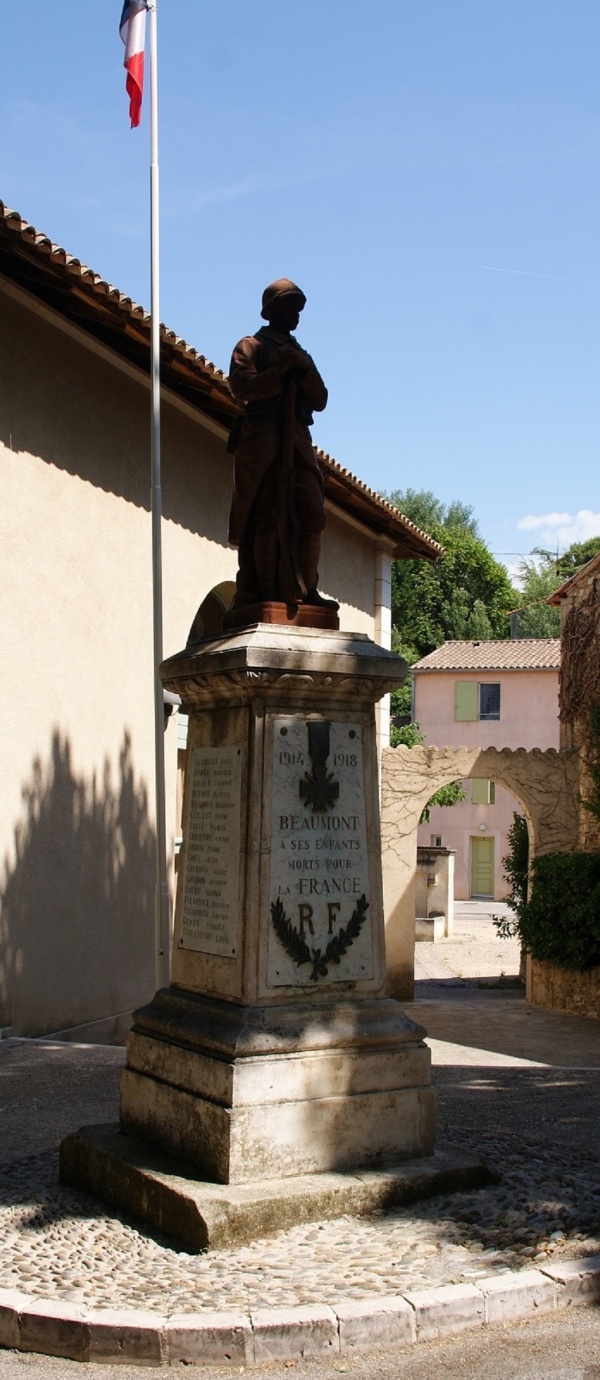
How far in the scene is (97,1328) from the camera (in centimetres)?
374

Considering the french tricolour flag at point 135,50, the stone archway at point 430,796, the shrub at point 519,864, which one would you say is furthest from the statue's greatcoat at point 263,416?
the shrub at point 519,864

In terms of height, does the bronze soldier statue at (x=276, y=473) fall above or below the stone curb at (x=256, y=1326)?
above

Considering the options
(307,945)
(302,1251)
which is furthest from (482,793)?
(302,1251)

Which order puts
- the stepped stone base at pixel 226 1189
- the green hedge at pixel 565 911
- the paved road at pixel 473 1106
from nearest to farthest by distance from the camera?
the paved road at pixel 473 1106 → the stepped stone base at pixel 226 1189 → the green hedge at pixel 565 911

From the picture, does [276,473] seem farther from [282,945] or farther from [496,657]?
[496,657]

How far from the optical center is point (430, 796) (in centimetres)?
1741

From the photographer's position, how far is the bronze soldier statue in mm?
5457

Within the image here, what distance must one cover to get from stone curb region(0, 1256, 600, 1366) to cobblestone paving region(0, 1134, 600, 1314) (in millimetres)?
77

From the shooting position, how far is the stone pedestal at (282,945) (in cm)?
471

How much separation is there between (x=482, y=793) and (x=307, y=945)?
116 ft

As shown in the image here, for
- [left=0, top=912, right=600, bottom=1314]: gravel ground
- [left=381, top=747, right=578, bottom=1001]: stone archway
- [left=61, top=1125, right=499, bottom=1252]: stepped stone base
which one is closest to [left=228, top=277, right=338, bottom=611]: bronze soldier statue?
[left=61, top=1125, right=499, bottom=1252]: stepped stone base

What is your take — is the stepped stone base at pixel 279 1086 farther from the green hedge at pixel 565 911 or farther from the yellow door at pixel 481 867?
the yellow door at pixel 481 867

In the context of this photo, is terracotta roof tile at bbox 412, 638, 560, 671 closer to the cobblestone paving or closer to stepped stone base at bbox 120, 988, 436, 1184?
stepped stone base at bbox 120, 988, 436, 1184

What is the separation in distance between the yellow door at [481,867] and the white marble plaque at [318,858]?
35366 mm
